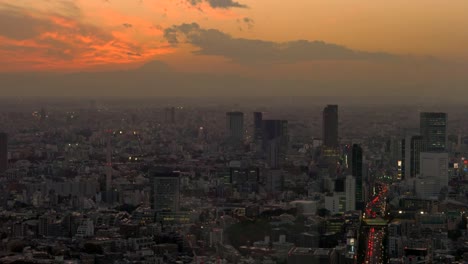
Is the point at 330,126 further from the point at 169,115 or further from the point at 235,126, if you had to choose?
the point at 169,115

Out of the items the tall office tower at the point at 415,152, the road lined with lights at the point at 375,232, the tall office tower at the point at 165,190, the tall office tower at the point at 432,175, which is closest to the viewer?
the road lined with lights at the point at 375,232

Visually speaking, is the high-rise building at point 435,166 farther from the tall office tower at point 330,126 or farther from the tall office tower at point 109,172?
the tall office tower at point 109,172

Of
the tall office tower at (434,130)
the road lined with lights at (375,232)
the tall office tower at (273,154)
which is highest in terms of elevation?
the tall office tower at (434,130)

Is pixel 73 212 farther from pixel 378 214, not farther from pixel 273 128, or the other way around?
pixel 378 214

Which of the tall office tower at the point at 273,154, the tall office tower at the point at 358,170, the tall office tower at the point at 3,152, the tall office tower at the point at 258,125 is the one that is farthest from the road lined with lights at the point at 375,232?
the tall office tower at the point at 3,152

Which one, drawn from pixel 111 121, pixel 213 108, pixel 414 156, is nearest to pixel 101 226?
pixel 111 121

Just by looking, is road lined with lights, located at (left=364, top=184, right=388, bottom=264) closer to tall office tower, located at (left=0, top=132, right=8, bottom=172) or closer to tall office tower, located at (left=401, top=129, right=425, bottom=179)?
tall office tower, located at (left=401, top=129, right=425, bottom=179)
